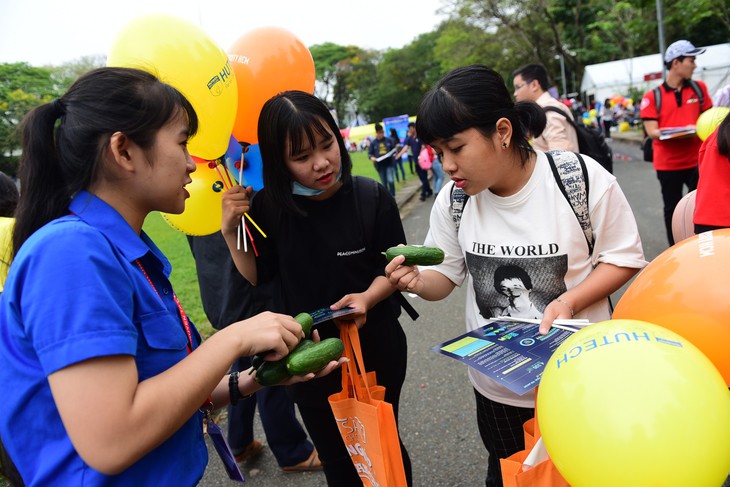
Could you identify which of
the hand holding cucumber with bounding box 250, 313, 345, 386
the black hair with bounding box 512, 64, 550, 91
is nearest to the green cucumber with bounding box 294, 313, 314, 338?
the hand holding cucumber with bounding box 250, 313, 345, 386

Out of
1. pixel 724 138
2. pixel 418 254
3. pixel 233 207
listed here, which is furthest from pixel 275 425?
pixel 724 138

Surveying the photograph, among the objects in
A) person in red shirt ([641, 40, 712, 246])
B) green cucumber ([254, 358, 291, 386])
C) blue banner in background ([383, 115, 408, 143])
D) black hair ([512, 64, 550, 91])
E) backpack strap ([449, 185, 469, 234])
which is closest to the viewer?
green cucumber ([254, 358, 291, 386])

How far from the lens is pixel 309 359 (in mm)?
1365

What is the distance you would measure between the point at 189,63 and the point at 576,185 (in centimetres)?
156

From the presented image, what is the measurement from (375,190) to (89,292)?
1299 mm

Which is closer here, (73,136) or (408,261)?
(73,136)

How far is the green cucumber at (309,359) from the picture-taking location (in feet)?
4.42

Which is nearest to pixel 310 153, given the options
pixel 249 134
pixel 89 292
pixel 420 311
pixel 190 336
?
pixel 249 134

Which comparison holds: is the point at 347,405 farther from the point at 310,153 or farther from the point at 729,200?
the point at 729,200

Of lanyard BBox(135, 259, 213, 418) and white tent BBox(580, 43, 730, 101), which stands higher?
lanyard BBox(135, 259, 213, 418)

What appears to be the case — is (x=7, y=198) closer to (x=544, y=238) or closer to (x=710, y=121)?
(x=544, y=238)

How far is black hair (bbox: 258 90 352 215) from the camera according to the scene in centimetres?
181

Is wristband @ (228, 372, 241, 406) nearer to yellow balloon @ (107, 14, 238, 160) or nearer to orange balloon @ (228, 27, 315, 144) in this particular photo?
yellow balloon @ (107, 14, 238, 160)

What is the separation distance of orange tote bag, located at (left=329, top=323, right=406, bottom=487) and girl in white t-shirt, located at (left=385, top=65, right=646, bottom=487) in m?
0.34
